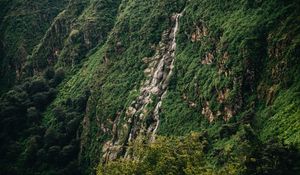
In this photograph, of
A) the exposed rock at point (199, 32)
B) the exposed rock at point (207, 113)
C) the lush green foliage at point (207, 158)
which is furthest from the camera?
the exposed rock at point (199, 32)

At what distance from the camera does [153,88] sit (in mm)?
91438

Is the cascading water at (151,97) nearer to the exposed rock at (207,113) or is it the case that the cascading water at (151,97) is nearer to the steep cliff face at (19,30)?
the exposed rock at (207,113)

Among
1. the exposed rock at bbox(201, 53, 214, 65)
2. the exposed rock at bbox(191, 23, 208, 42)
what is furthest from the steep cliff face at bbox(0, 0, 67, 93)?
the exposed rock at bbox(201, 53, 214, 65)

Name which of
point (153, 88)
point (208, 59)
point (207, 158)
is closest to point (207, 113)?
point (207, 158)

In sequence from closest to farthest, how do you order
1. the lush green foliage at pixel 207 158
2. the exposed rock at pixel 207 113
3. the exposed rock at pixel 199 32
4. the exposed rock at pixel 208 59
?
the lush green foliage at pixel 207 158
the exposed rock at pixel 207 113
the exposed rock at pixel 208 59
the exposed rock at pixel 199 32

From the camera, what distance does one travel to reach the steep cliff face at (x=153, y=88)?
6100 cm

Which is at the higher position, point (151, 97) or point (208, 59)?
point (208, 59)

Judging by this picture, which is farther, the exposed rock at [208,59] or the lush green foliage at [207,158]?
the exposed rock at [208,59]

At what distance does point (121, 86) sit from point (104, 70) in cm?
979

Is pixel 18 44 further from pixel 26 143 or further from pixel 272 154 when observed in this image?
pixel 272 154

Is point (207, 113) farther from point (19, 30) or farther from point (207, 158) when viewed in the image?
point (19, 30)

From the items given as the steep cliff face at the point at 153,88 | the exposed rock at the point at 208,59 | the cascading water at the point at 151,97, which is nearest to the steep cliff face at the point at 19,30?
the steep cliff face at the point at 153,88

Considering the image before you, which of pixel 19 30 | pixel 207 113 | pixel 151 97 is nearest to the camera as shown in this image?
pixel 207 113

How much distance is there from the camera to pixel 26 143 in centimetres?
11019
